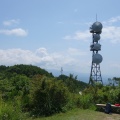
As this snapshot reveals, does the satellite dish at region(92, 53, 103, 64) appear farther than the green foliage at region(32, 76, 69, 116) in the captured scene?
Yes

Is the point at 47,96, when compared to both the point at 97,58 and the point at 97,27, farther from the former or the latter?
the point at 97,27

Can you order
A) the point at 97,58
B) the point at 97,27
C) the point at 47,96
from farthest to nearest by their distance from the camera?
the point at 97,27 < the point at 97,58 < the point at 47,96

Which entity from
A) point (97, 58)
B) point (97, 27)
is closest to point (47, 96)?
point (97, 58)

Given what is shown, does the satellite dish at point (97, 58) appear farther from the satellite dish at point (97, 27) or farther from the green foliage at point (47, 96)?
the green foliage at point (47, 96)

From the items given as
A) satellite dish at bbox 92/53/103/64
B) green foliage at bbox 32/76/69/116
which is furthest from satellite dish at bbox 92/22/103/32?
green foliage at bbox 32/76/69/116

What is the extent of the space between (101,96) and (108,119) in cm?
513

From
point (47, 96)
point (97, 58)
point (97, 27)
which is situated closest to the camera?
point (47, 96)

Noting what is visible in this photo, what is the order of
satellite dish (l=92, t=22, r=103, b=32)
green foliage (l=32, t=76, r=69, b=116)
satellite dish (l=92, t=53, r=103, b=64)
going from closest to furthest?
green foliage (l=32, t=76, r=69, b=116)
satellite dish (l=92, t=53, r=103, b=64)
satellite dish (l=92, t=22, r=103, b=32)

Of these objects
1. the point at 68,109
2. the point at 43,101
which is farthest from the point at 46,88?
the point at 68,109

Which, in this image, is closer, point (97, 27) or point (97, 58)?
point (97, 58)

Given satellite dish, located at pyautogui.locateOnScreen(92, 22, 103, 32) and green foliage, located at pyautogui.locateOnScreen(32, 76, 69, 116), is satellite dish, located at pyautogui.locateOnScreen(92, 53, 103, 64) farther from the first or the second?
green foliage, located at pyautogui.locateOnScreen(32, 76, 69, 116)

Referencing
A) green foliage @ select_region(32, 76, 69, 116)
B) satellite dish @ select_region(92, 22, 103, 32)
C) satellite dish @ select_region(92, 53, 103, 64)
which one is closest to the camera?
green foliage @ select_region(32, 76, 69, 116)

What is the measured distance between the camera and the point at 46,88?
559 inches

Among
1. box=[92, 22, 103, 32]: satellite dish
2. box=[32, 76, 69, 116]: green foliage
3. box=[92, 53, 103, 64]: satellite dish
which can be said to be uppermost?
box=[92, 22, 103, 32]: satellite dish
